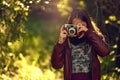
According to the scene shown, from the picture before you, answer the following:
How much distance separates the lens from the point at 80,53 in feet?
14.6

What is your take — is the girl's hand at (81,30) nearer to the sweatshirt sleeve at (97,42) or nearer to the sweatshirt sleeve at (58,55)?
the sweatshirt sleeve at (97,42)

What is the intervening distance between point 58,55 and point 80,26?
Result: 15.9 inches

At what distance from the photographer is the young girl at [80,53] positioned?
4.35 meters

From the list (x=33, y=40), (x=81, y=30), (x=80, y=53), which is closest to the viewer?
(x=81, y=30)

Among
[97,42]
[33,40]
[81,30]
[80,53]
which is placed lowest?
[33,40]

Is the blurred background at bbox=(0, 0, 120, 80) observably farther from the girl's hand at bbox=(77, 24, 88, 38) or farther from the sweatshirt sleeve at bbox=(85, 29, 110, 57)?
the girl's hand at bbox=(77, 24, 88, 38)

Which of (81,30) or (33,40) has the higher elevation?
(81,30)

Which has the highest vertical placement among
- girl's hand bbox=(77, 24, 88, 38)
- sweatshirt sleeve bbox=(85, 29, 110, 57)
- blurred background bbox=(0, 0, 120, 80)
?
girl's hand bbox=(77, 24, 88, 38)

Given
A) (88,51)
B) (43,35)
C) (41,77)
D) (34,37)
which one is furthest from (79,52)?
(43,35)

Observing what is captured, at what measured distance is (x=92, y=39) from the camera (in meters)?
4.34

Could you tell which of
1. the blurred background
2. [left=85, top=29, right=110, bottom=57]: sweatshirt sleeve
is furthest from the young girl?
the blurred background

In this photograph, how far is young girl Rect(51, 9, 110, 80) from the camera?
4.35 m

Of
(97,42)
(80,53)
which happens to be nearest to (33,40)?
(80,53)

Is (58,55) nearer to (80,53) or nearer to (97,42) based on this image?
(80,53)
